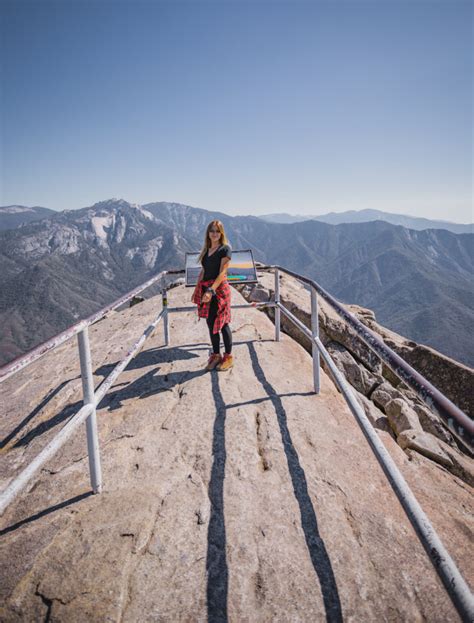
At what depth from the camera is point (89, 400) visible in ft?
9.24

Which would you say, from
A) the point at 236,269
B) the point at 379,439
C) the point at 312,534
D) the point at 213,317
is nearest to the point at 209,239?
the point at 213,317

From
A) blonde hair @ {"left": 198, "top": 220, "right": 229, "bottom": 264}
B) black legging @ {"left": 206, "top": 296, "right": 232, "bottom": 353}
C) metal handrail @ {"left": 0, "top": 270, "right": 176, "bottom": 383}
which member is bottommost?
black legging @ {"left": 206, "top": 296, "right": 232, "bottom": 353}

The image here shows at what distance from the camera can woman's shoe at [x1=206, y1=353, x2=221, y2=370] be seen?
18.1ft

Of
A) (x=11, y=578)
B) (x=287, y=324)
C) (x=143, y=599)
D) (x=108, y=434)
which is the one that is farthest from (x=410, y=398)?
(x=11, y=578)

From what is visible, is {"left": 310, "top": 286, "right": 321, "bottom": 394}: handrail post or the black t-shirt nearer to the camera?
{"left": 310, "top": 286, "right": 321, "bottom": 394}: handrail post

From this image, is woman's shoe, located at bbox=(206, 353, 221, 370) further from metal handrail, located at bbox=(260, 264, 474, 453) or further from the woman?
metal handrail, located at bbox=(260, 264, 474, 453)

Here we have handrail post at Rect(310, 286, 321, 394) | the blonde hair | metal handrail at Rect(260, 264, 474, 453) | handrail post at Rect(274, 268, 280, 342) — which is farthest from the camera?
handrail post at Rect(274, 268, 280, 342)

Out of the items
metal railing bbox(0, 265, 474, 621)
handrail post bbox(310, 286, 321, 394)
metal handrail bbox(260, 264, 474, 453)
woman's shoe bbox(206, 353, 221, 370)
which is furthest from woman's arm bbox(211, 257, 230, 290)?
metal handrail bbox(260, 264, 474, 453)

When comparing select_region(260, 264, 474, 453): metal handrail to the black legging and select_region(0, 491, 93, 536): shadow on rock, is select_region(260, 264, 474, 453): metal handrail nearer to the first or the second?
select_region(0, 491, 93, 536): shadow on rock

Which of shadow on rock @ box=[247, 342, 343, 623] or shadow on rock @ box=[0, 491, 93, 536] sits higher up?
shadow on rock @ box=[247, 342, 343, 623]

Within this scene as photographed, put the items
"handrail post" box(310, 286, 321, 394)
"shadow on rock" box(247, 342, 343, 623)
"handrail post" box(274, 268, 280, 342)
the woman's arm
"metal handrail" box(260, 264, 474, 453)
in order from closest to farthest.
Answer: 1. "metal handrail" box(260, 264, 474, 453)
2. "shadow on rock" box(247, 342, 343, 623)
3. "handrail post" box(310, 286, 321, 394)
4. the woman's arm
5. "handrail post" box(274, 268, 280, 342)

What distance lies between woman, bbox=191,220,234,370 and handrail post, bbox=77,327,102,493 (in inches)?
101

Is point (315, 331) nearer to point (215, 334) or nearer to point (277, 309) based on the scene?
point (215, 334)

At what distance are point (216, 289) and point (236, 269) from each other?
7.58 feet
